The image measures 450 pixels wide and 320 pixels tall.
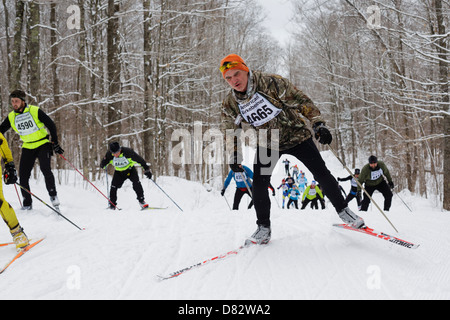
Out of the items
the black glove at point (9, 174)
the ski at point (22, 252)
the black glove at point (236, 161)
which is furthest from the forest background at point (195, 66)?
the ski at point (22, 252)

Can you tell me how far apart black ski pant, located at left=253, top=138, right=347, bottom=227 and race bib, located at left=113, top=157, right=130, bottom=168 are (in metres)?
4.60

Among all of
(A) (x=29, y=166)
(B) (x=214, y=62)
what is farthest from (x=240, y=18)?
(A) (x=29, y=166)

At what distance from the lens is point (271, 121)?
289cm

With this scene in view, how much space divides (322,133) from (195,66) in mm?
10388

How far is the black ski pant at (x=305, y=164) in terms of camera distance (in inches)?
115

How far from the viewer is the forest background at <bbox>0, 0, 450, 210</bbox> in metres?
7.43

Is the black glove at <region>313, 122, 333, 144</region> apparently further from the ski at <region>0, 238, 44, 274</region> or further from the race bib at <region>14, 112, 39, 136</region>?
the race bib at <region>14, 112, 39, 136</region>

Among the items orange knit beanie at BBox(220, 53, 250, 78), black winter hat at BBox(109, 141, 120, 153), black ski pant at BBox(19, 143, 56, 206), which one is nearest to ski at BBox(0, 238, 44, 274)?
black ski pant at BBox(19, 143, 56, 206)

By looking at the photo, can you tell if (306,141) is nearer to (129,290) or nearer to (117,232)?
(129,290)

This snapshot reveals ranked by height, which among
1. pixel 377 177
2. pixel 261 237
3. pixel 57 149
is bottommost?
pixel 261 237

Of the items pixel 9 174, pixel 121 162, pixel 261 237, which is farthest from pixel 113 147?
pixel 261 237

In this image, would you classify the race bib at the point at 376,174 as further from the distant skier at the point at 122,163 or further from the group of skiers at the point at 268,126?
the distant skier at the point at 122,163

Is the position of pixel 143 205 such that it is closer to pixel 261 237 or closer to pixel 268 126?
pixel 261 237

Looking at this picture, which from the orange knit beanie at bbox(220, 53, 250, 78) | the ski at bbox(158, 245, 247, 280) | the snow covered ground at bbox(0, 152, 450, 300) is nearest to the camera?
the snow covered ground at bbox(0, 152, 450, 300)
